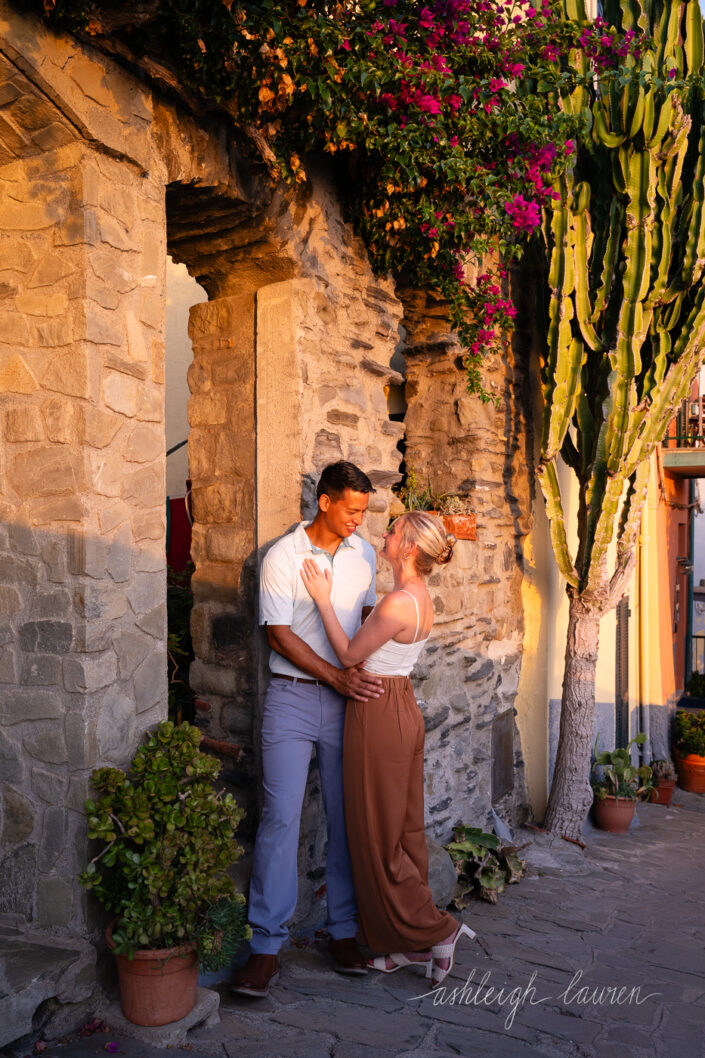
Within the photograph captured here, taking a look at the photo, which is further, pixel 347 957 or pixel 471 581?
pixel 471 581

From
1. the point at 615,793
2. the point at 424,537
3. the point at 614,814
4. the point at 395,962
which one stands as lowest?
the point at 614,814

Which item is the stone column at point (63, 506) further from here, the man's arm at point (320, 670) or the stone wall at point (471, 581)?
the stone wall at point (471, 581)

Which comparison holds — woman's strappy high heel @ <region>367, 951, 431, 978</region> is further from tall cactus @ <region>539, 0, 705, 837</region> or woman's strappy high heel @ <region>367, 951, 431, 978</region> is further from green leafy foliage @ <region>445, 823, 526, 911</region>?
tall cactus @ <region>539, 0, 705, 837</region>

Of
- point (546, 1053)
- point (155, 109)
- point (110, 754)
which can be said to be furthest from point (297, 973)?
point (155, 109)

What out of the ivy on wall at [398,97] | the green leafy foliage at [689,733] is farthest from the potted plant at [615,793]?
the ivy on wall at [398,97]

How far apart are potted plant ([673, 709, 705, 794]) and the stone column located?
6870 millimetres

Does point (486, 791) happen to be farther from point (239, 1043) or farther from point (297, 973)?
point (239, 1043)

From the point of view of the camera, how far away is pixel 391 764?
3164 millimetres

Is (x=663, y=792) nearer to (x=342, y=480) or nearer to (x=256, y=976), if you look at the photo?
(x=256, y=976)

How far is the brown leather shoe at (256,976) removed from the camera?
114 inches

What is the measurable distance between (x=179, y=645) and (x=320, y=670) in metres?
1.36

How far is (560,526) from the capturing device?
557cm
